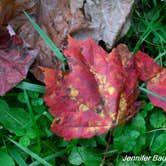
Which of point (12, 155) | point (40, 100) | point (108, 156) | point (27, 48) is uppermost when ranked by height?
point (27, 48)

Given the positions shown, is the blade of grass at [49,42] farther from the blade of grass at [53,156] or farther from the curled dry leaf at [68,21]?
the blade of grass at [53,156]

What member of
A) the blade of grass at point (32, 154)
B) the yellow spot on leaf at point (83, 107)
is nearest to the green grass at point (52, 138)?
the blade of grass at point (32, 154)

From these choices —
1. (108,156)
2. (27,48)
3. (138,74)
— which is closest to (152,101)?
(138,74)

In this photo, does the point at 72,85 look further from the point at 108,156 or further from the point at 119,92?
the point at 108,156

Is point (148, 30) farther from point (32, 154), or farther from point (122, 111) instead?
point (32, 154)

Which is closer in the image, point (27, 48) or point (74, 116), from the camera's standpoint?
point (74, 116)
